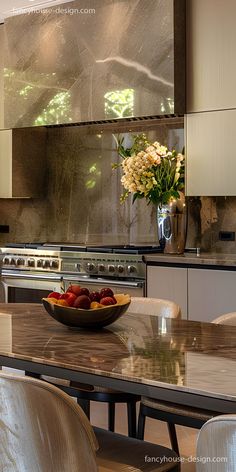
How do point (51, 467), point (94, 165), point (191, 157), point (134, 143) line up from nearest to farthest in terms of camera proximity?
1. point (51, 467)
2. point (191, 157)
3. point (134, 143)
4. point (94, 165)

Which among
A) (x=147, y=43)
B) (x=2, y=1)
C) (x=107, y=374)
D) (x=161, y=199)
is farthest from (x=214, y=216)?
(x=107, y=374)

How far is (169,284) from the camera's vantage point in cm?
482

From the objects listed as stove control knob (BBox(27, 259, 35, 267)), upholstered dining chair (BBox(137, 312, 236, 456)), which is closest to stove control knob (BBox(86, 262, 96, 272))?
stove control knob (BBox(27, 259, 35, 267))

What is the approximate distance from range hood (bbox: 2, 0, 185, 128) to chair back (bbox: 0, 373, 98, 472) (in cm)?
344

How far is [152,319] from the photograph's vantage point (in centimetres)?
295

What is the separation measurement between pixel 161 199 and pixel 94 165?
44.3 inches

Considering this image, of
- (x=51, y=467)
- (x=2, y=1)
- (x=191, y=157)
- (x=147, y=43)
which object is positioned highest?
(x=2, y=1)

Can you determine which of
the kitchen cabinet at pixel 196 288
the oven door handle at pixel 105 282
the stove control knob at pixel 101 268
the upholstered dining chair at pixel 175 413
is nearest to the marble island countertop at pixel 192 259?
→ the kitchen cabinet at pixel 196 288

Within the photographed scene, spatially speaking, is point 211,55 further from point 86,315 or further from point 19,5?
point 86,315

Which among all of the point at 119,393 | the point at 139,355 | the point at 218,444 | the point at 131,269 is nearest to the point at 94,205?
the point at 131,269

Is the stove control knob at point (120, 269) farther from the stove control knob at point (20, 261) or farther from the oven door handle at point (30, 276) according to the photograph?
the stove control knob at point (20, 261)

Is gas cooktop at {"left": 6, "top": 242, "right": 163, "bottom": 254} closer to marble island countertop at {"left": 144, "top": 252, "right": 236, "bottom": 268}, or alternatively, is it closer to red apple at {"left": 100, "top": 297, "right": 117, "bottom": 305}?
marble island countertop at {"left": 144, "top": 252, "right": 236, "bottom": 268}

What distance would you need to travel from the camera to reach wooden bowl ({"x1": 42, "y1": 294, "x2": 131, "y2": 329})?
2.56 meters

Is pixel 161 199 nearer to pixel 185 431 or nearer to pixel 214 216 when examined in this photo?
pixel 214 216
